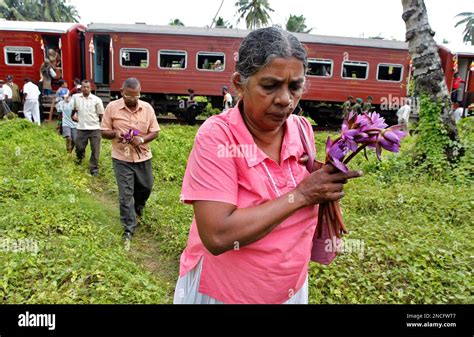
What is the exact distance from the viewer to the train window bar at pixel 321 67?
13984 mm

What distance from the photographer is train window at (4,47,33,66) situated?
13734 millimetres

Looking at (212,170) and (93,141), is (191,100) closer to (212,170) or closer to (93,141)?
Answer: (93,141)

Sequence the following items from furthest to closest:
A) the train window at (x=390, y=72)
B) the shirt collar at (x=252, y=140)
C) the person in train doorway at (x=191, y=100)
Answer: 1. the train window at (x=390, y=72)
2. the person in train doorway at (x=191, y=100)
3. the shirt collar at (x=252, y=140)

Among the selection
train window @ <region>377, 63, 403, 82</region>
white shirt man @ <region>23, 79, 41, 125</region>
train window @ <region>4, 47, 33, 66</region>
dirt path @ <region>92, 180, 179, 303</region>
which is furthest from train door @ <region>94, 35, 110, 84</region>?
dirt path @ <region>92, 180, 179, 303</region>

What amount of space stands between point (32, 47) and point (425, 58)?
12.8 metres

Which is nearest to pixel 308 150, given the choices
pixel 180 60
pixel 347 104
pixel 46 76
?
pixel 347 104

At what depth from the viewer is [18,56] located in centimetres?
1385

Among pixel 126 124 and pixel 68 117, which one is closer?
pixel 126 124

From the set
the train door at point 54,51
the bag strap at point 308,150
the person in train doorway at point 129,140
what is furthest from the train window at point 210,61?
the bag strap at point 308,150

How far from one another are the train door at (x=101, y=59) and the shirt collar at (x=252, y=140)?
13868mm

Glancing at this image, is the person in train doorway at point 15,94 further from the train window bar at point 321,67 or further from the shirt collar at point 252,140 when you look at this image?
the shirt collar at point 252,140

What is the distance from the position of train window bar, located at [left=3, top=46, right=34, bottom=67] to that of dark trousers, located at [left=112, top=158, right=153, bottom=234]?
11.5 m
